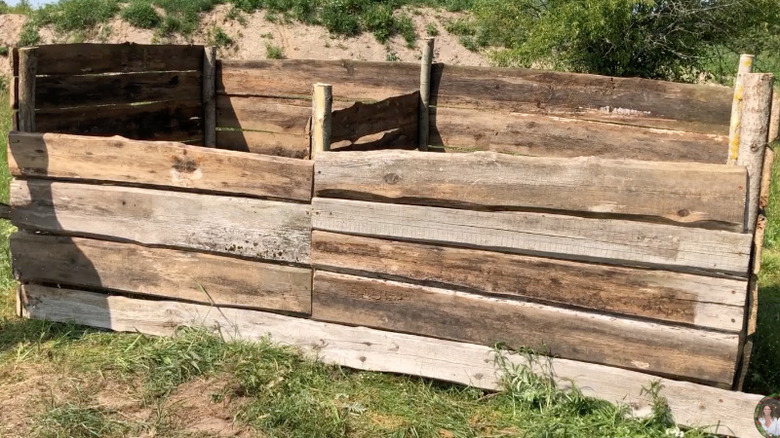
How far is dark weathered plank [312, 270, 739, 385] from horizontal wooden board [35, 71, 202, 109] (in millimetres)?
2475

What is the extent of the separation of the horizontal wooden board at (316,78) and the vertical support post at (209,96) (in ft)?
0.25

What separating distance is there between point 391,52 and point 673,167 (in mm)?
14259

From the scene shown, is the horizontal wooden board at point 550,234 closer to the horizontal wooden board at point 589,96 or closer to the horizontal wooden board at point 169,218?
the horizontal wooden board at point 169,218

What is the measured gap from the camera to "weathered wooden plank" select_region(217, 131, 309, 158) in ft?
23.8

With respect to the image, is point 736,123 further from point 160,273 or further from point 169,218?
point 160,273

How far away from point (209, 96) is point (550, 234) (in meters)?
4.25

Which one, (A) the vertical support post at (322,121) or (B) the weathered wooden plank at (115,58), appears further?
(B) the weathered wooden plank at (115,58)

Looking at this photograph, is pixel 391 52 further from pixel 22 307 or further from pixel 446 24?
pixel 22 307

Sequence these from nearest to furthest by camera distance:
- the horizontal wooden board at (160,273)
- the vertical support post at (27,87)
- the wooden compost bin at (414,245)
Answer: the wooden compost bin at (414,245) → the horizontal wooden board at (160,273) → the vertical support post at (27,87)

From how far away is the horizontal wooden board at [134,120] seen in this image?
18.9 feet

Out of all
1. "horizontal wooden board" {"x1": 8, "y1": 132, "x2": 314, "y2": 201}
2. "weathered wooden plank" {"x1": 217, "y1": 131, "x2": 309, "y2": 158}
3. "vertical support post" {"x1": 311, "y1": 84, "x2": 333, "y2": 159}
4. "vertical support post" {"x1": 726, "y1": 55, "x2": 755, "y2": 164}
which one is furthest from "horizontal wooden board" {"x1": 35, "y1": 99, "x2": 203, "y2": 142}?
"vertical support post" {"x1": 726, "y1": 55, "x2": 755, "y2": 164}

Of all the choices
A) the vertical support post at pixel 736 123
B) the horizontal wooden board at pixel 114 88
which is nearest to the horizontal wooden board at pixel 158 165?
the horizontal wooden board at pixel 114 88

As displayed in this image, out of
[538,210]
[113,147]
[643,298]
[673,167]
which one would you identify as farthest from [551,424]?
[113,147]

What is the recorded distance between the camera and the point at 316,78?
7.17 meters
